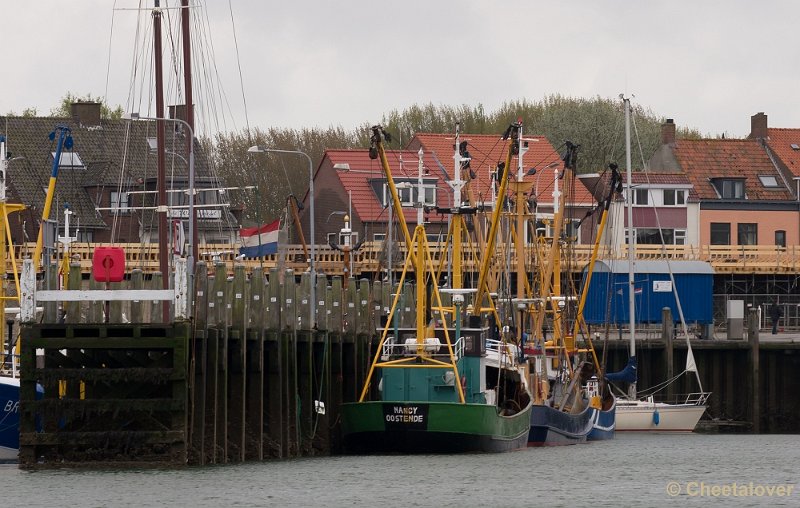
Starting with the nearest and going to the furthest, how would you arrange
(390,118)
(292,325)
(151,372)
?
(151,372) → (292,325) → (390,118)

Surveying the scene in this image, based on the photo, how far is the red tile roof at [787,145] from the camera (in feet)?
373

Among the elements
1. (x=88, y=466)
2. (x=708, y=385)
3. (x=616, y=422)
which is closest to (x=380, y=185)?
(x=708, y=385)

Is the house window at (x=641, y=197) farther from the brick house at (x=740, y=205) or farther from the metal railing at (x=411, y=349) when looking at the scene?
the metal railing at (x=411, y=349)

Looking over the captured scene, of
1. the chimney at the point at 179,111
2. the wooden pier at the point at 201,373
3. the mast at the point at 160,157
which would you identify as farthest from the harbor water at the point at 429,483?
the chimney at the point at 179,111

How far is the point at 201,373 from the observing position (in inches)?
1555

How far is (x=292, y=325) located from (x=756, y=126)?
78318 mm

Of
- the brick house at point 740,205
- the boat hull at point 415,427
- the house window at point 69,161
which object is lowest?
the boat hull at point 415,427

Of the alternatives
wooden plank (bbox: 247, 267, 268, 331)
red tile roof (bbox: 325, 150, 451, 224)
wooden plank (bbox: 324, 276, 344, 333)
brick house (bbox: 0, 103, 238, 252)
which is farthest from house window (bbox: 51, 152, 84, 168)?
wooden plank (bbox: 247, 267, 268, 331)

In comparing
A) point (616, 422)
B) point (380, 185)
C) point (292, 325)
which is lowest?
point (616, 422)

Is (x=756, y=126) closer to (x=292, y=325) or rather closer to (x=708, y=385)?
(x=708, y=385)

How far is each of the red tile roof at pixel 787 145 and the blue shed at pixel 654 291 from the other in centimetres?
2052

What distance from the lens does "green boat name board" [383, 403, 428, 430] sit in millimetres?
44906

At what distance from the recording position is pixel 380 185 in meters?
103

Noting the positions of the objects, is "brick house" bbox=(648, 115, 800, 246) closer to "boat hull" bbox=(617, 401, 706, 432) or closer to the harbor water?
"boat hull" bbox=(617, 401, 706, 432)
